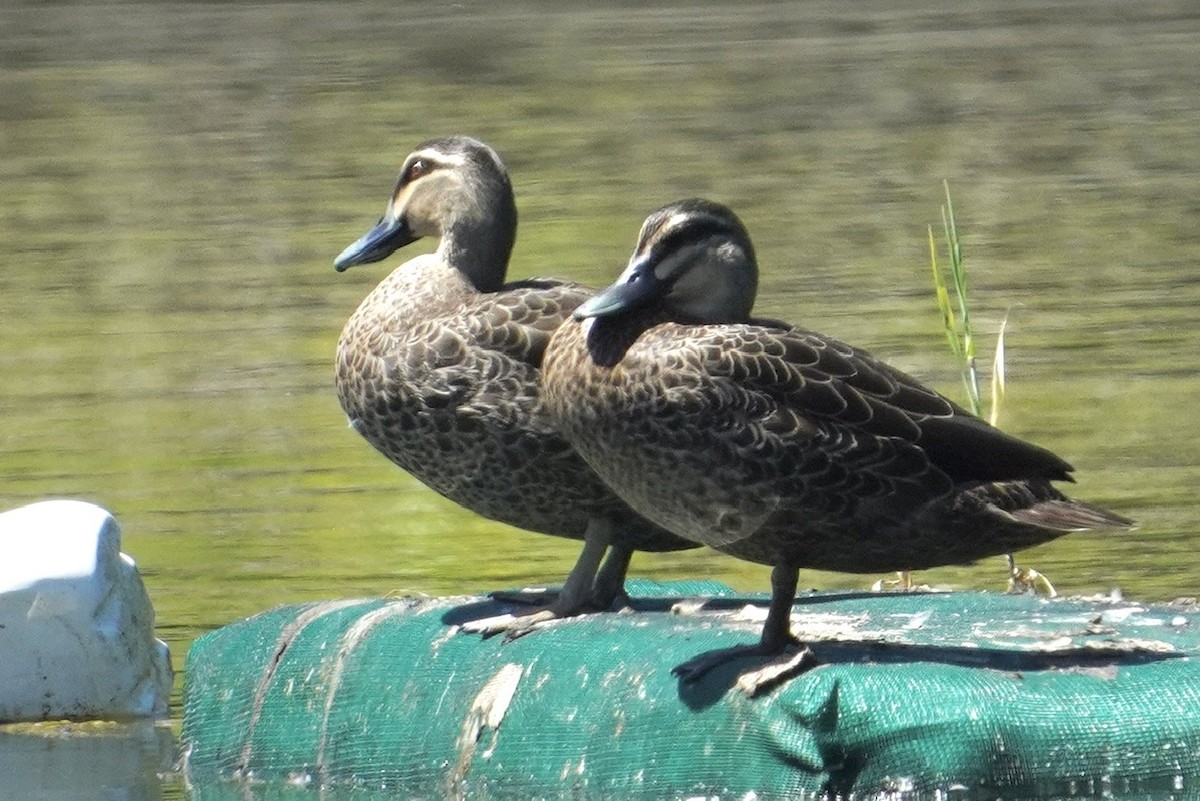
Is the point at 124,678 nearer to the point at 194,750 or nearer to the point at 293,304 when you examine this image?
the point at 194,750

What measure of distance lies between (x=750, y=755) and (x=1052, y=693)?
0.59 meters

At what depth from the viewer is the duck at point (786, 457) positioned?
5113 millimetres

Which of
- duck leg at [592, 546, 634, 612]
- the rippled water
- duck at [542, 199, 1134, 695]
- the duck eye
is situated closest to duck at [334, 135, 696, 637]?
duck leg at [592, 546, 634, 612]

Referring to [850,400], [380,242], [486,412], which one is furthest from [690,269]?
[380,242]

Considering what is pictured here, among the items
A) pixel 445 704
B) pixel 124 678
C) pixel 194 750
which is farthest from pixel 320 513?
pixel 445 704

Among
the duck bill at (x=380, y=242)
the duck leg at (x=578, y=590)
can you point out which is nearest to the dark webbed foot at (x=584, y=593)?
the duck leg at (x=578, y=590)

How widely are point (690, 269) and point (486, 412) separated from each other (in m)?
0.64

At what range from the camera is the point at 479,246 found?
631 cm

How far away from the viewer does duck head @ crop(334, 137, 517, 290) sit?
631 cm

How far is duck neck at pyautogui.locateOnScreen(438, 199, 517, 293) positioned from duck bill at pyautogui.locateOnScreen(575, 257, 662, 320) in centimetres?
91

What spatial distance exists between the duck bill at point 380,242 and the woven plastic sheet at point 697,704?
0.87 metres

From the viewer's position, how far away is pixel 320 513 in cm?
866

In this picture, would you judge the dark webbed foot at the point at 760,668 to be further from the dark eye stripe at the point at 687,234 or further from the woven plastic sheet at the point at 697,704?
the dark eye stripe at the point at 687,234

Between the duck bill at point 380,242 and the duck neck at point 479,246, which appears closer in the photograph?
the duck neck at point 479,246
